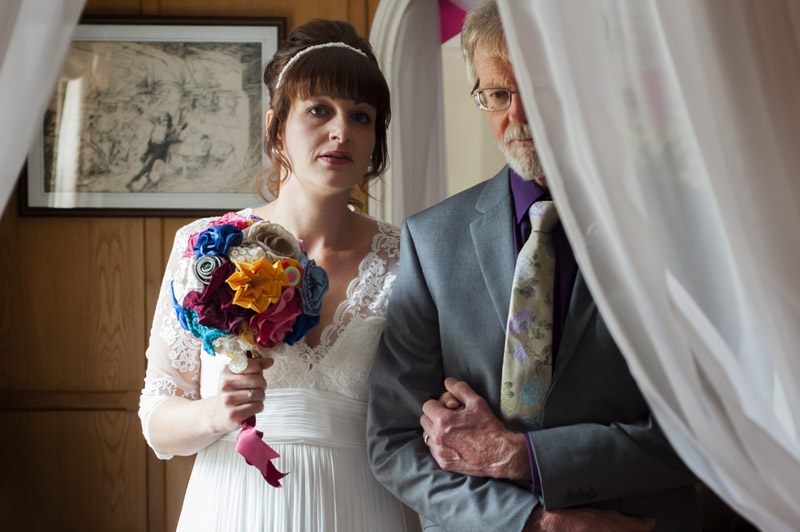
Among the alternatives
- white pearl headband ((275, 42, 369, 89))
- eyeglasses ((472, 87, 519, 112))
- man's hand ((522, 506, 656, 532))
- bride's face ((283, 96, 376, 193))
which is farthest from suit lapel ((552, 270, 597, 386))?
white pearl headband ((275, 42, 369, 89))

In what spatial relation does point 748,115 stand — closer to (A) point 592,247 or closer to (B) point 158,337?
(A) point 592,247

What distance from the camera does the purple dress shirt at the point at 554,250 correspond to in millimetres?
1444

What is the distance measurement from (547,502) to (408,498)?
0.82ft

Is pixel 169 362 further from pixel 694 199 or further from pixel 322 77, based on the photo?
pixel 694 199

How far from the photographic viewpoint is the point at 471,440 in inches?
55.4

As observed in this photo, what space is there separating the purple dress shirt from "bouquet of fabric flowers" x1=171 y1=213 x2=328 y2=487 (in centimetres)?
38

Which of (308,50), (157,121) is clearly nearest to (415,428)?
(308,50)

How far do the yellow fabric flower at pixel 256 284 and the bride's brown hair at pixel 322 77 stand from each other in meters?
0.47

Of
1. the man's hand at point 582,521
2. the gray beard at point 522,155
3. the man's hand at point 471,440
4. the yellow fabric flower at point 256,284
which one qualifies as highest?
the gray beard at point 522,155

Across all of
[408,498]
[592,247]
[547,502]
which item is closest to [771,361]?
[592,247]

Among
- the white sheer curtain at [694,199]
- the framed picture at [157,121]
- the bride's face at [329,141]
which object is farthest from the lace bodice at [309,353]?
the framed picture at [157,121]

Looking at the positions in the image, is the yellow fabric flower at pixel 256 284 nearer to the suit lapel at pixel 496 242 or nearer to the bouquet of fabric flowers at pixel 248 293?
the bouquet of fabric flowers at pixel 248 293

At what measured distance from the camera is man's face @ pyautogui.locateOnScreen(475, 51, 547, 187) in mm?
1470

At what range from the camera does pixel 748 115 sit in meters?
0.94
